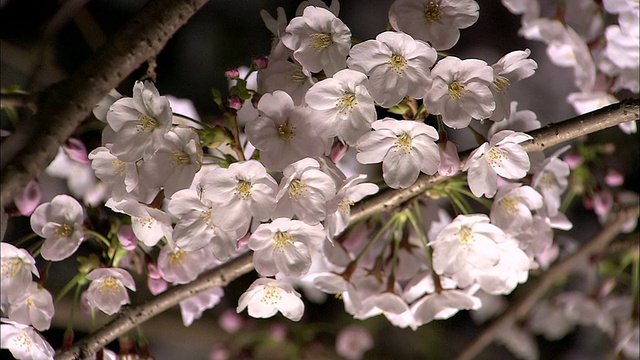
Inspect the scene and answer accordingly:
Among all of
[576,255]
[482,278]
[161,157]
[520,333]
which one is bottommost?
[520,333]

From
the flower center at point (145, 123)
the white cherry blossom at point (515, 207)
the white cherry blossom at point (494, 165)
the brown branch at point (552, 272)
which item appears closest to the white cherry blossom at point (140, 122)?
the flower center at point (145, 123)

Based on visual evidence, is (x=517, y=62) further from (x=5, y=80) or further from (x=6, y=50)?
(x=5, y=80)

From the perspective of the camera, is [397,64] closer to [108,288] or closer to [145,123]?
[145,123]

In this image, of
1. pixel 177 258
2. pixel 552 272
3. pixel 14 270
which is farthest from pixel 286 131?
pixel 552 272

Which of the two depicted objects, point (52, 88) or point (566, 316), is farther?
point (566, 316)

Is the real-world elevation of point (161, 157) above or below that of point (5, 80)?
above

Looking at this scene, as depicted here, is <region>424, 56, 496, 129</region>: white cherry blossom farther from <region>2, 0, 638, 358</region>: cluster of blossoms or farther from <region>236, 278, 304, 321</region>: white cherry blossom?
<region>236, 278, 304, 321</region>: white cherry blossom

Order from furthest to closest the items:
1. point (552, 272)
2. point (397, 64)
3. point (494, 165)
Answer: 1. point (552, 272)
2. point (494, 165)
3. point (397, 64)

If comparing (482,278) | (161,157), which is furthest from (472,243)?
(161,157)
